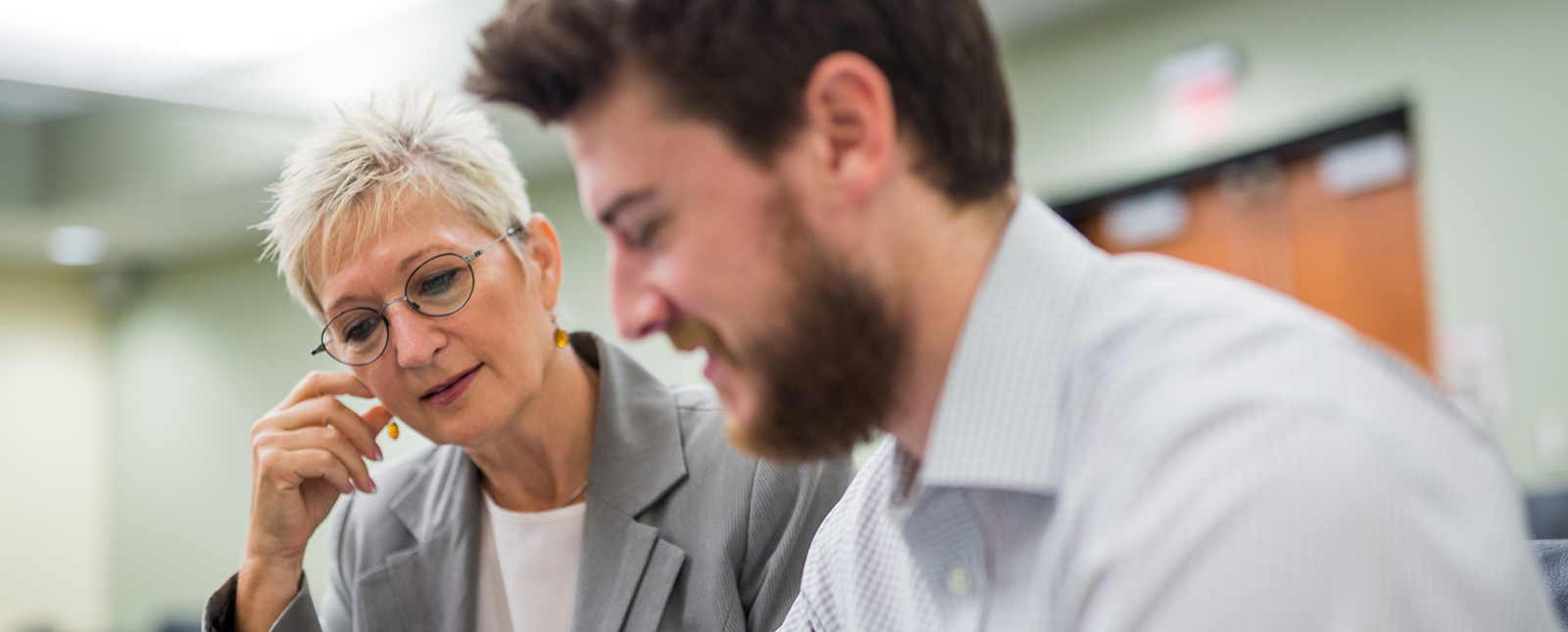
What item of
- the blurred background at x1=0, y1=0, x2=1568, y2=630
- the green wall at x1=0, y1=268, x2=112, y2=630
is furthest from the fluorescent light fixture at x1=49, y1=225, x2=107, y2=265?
the green wall at x1=0, y1=268, x2=112, y2=630

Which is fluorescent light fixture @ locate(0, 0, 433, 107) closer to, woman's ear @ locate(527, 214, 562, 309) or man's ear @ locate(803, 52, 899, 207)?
woman's ear @ locate(527, 214, 562, 309)

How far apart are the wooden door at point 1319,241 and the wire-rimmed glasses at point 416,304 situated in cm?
323

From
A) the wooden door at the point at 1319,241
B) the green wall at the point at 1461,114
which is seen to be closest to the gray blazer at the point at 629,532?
the green wall at the point at 1461,114

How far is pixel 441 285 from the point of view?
1448mm

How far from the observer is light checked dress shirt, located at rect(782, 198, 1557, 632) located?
1.77 ft

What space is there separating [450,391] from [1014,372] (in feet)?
3.04

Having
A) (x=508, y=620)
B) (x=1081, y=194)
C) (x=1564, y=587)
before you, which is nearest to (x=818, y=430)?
(x=1564, y=587)

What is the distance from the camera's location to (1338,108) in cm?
366

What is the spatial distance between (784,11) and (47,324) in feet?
29.2

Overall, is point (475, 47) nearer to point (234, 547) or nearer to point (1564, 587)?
point (1564, 587)

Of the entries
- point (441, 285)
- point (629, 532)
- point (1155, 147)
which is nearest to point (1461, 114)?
point (1155, 147)

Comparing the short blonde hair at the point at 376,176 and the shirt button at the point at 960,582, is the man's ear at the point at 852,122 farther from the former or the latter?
the short blonde hair at the point at 376,176

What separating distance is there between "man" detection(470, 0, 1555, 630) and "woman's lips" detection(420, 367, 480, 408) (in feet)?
2.13

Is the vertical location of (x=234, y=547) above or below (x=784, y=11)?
below
